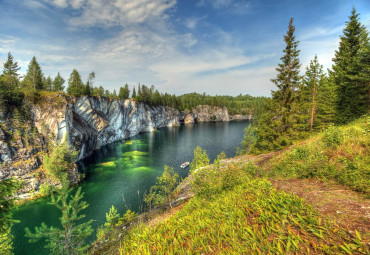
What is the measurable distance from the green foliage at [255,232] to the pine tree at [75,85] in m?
66.1

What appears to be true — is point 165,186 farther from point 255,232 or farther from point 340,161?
point 255,232

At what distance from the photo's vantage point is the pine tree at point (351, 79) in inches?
670

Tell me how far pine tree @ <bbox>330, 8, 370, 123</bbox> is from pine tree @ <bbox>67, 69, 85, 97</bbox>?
228ft

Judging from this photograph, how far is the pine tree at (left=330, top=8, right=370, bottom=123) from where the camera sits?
55.8 feet

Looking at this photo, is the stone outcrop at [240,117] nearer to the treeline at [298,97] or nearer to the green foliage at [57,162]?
the treeline at [298,97]

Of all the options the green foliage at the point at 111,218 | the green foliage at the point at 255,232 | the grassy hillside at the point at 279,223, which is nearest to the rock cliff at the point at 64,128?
the green foliage at the point at 111,218

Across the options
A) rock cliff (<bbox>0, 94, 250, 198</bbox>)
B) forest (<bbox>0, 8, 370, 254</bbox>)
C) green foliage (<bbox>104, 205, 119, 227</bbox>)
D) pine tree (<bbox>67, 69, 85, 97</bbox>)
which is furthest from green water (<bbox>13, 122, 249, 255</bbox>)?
pine tree (<bbox>67, 69, 85, 97</bbox>)

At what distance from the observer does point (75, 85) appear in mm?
58031

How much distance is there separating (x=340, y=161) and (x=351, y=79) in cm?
1655

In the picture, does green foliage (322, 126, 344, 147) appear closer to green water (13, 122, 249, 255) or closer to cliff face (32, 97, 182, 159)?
green water (13, 122, 249, 255)

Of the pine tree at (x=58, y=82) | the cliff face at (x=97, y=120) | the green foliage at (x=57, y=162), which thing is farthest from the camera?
the pine tree at (x=58, y=82)

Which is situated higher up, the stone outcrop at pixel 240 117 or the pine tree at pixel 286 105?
the pine tree at pixel 286 105

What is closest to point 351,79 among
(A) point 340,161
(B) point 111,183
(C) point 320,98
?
(C) point 320,98

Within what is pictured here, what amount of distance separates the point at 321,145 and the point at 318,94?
24273mm
